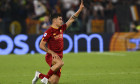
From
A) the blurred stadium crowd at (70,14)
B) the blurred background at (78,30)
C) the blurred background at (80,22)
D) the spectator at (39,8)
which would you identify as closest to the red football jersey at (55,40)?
the blurred background at (78,30)

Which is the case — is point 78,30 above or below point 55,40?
above

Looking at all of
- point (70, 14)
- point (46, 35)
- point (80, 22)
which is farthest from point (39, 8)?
point (46, 35)

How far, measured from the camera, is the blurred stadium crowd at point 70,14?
68.2 feet

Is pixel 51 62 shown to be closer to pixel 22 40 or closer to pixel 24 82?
pixel 24 82

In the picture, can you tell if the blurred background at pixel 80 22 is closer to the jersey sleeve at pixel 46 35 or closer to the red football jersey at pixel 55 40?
the red football jersey at pixel 55 40

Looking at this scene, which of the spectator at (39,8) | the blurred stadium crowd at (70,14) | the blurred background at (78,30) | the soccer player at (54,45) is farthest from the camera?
the spectator at (39,8)

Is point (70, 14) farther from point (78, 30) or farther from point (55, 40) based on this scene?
point (55, 40)

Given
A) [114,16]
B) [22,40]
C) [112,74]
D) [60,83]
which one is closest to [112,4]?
[114,16]

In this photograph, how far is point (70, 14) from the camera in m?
21.4

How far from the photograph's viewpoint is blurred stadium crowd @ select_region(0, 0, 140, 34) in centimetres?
2078

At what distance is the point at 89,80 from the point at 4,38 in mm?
10059

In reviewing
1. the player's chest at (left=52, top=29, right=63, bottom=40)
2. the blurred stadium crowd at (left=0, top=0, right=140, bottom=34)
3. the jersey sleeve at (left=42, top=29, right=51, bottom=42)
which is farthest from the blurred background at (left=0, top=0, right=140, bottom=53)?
the jersey sleeve at (left=42, top=29, right=51, bottom=42)

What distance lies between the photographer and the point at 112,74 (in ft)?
37.3

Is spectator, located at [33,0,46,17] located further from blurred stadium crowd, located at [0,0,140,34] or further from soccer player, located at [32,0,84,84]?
soccer player, located at [32,0,84,84]
